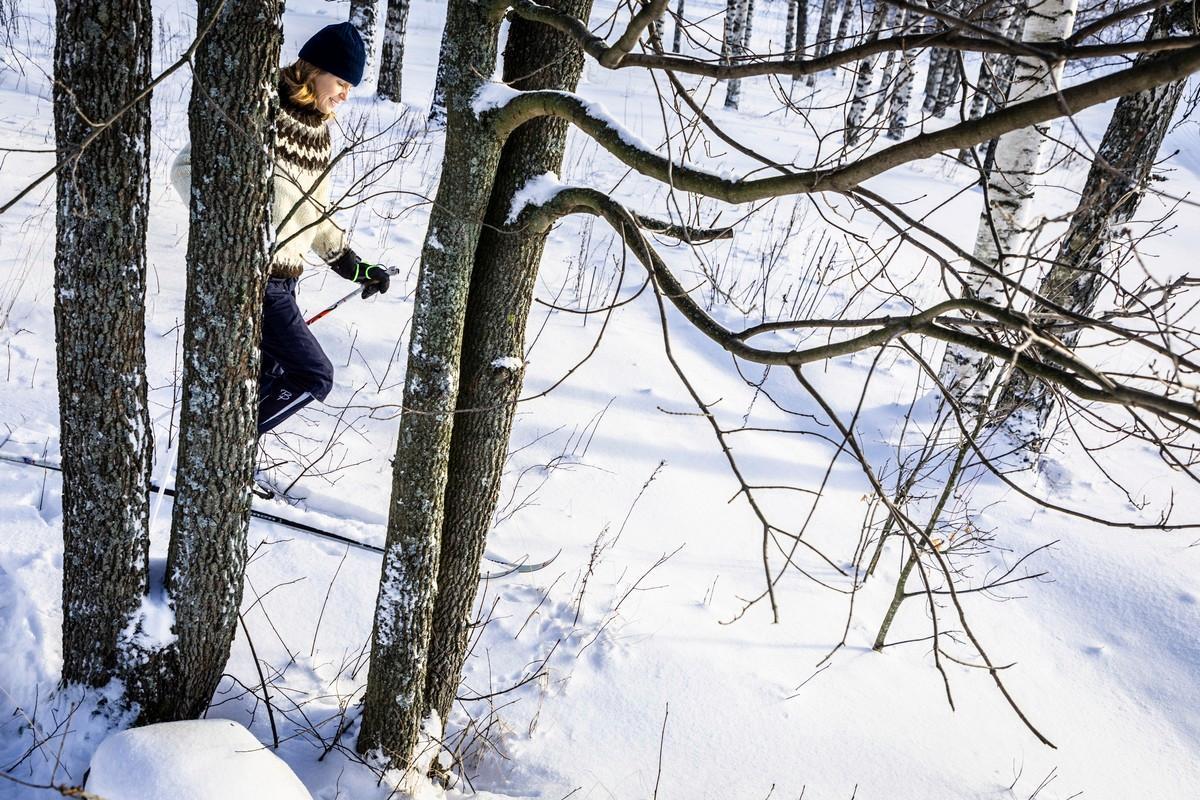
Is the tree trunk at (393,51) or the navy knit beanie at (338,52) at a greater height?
the tree trunk at (393,51)

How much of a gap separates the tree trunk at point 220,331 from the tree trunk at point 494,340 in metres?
0.57

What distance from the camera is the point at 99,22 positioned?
179 cm

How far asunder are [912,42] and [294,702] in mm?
2643

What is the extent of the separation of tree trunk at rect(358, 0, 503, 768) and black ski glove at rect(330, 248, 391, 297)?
4.74 ft

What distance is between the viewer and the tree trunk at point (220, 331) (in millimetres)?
1894

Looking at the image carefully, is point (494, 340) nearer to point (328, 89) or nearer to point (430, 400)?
point (430, 400)

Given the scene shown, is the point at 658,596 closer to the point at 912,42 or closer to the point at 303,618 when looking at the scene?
the point at 303,618

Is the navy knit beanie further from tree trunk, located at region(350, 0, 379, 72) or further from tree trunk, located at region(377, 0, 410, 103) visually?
tree trunk, located at region(377, 0, 410, 103)

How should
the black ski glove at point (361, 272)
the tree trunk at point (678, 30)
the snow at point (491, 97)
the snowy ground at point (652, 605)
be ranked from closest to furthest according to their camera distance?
the tree trunk at point (678, 30), the snow at point (491, 97), the snowy ground at point (652, 605), the black ski glove at point (361, 272)

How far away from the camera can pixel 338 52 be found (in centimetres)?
280

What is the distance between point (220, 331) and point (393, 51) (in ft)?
28.7

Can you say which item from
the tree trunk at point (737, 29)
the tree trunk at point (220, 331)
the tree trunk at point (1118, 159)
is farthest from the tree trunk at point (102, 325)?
→ the tree trunk at point (737, 29)

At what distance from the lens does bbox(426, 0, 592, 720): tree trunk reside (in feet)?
7.21

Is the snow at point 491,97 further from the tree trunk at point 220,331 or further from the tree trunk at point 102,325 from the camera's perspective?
the tree trunk at point 102,325
